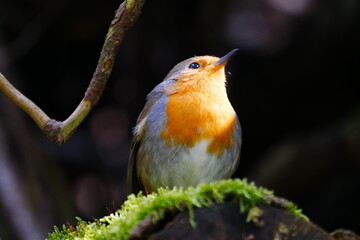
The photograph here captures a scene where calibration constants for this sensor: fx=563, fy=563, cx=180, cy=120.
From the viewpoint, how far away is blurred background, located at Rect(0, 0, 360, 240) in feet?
20.2

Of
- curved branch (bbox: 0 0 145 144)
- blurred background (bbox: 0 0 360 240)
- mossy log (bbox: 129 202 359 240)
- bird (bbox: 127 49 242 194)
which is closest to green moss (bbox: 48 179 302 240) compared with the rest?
mossy log (bbox: 129 202 359 240)

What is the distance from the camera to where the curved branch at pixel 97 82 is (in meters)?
2.54

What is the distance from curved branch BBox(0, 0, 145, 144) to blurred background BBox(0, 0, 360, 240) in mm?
3301

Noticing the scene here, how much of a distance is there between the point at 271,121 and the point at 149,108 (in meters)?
3.20

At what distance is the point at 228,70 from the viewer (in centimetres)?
643

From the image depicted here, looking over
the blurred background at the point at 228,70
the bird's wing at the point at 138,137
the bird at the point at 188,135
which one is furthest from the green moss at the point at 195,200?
the blurred background at the point at 228,70

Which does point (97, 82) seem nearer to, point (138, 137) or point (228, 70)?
point (138, 137)

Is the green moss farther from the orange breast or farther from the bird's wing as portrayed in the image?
the bird's wing

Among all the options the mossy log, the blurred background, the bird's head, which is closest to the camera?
the mossy log

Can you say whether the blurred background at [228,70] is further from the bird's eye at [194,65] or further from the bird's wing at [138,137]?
the bird's eye at [194,65]

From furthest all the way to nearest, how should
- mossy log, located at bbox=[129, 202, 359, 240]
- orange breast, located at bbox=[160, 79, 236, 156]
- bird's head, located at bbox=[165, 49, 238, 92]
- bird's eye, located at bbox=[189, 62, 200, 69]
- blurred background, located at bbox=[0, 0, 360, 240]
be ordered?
blurred background, located at bbox=[0, 0, 360, 240], bird's eye, located at bbox=[189, 62, 200, 69], bird's head, located at bbox=[165, 49, 238, 92], orange breast, located at bbox=[160, 79, 236, 156], mossy log, located at bbox=[129, 202, 359, 240]

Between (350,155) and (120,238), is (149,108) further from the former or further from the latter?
(350,155)

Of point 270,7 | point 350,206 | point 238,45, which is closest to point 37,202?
point 238,45

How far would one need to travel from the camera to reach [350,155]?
18.1 feet
